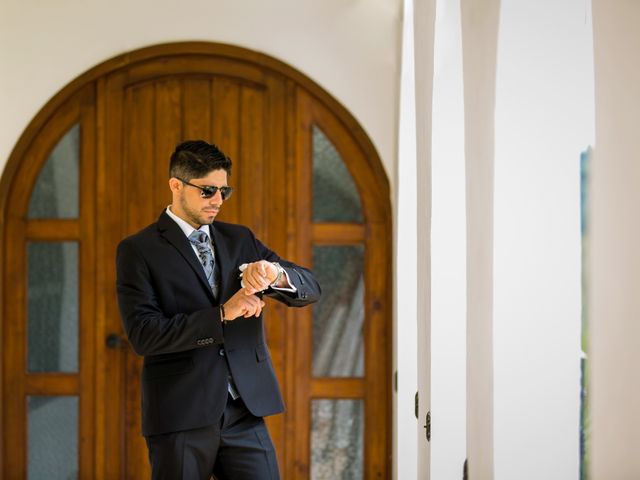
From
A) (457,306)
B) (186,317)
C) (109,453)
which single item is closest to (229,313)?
(186,317)

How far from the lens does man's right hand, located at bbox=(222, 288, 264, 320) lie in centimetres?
220

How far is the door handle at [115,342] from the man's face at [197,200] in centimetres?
164

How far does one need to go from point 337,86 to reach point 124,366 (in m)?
1.71

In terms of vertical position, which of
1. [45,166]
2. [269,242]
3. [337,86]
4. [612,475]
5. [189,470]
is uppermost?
[337,86]

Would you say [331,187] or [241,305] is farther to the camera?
[331,187]

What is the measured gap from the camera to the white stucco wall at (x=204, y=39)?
383cm

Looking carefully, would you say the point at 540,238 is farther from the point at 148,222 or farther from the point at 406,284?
the point at 148,222

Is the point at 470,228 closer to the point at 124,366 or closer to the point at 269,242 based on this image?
the point at 269,242

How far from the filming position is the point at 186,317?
2.23 meters

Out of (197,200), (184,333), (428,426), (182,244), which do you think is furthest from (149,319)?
(428,426)

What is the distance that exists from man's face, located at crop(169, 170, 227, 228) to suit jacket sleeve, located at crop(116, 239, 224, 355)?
7.4 inches

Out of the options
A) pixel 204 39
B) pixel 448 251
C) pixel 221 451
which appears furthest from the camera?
pixel 204 39

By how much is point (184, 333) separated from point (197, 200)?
428 mm

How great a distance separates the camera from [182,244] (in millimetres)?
2369
